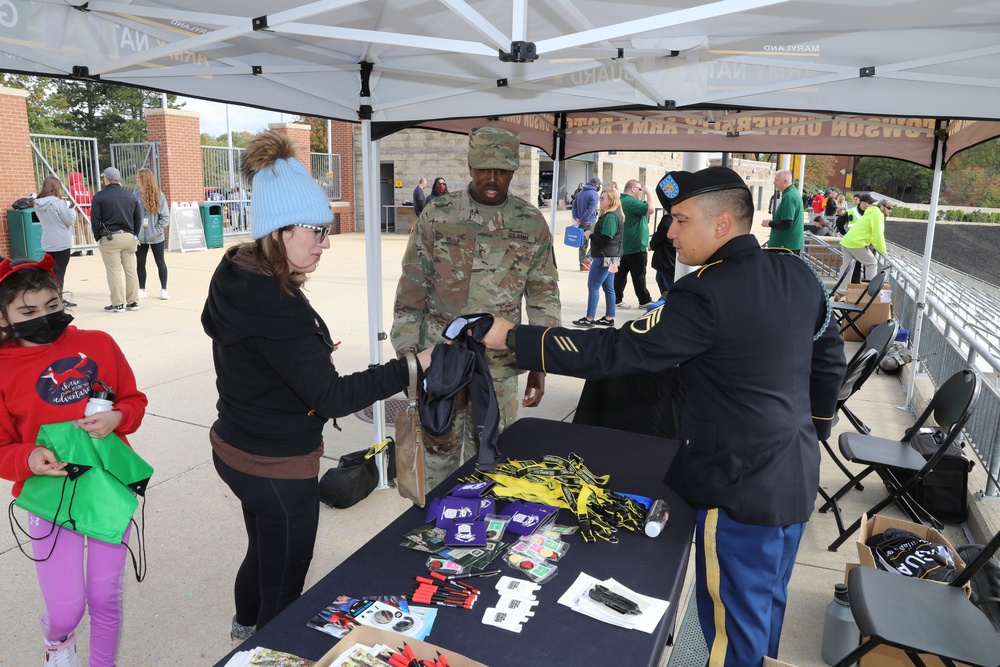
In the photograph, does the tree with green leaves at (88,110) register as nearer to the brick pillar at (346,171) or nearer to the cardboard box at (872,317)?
the brick pillar at (346,171)

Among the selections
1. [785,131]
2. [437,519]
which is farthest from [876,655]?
[785,131]

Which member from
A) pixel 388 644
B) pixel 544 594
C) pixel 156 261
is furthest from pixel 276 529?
pixel 156 261

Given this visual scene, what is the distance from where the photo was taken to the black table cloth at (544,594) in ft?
5.07

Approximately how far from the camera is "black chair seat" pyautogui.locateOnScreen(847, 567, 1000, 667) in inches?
86.1

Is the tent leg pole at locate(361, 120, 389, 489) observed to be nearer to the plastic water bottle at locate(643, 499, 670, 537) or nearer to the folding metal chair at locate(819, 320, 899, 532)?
the plastic water bottle at locate(643, 499, 670, 537)

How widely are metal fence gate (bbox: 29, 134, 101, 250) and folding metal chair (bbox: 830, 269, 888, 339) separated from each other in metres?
14.7

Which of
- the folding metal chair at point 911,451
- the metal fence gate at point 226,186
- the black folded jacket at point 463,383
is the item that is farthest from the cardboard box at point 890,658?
the metal fence gate at point 226,186

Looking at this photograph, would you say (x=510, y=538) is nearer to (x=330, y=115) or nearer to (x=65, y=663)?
(x=65, y=663)

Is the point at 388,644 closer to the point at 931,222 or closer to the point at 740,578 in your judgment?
the point at 740,578

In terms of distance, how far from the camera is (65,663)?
7.43 ft

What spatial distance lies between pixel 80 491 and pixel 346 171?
21624mm

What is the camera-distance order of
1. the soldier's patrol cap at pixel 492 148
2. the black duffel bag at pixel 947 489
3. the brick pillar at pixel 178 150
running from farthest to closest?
the brick pillar at pixel 178 150, the black duffel bag at pixel 947 489, the soldier's patrol cap at pixel 492 148

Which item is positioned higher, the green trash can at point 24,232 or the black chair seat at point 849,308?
the green trash can at point 24,232

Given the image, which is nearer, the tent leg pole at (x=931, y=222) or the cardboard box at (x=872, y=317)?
the tent leg pole at (x=931, y=222)
